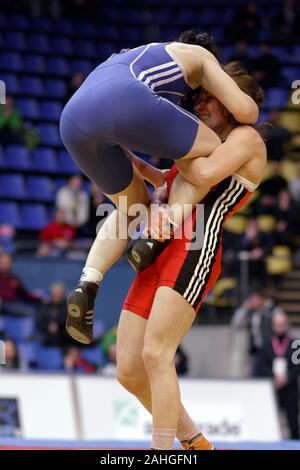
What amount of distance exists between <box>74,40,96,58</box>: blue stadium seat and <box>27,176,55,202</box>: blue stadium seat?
279 centimetres

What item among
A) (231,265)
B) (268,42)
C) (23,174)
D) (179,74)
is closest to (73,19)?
(268,42)

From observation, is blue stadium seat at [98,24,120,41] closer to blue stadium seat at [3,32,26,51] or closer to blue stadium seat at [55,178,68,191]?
blue stadium seat at [3,32,26,51]

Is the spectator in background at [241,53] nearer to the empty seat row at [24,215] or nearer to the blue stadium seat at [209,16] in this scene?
the blue stadium seat at [209,16]

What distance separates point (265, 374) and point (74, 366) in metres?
1.63

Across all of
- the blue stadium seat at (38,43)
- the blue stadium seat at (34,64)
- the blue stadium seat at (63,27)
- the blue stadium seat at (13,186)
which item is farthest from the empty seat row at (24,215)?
the blue stadium seat at (63,27)

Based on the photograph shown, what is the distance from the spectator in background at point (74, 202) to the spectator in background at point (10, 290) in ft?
4.24

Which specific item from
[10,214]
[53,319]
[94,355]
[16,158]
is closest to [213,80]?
[53,319]

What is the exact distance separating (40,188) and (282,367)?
3832 millimetres

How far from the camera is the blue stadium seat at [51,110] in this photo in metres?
12.2

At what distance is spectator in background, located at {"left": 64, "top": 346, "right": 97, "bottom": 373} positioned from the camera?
28.5 feet

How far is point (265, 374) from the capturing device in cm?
867

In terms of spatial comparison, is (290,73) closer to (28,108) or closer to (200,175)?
(28,108)

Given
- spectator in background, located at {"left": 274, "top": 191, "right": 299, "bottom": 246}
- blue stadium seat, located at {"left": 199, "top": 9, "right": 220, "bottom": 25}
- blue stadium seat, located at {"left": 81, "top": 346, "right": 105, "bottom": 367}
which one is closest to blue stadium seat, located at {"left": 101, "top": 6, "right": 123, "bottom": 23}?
blue stadium seat, located at {"left": 199, "top": 9, "right": 220, "bottom": 25}

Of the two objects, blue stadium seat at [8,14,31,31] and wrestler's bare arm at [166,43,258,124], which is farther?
blue stadium seat at [8,14,31,31]
